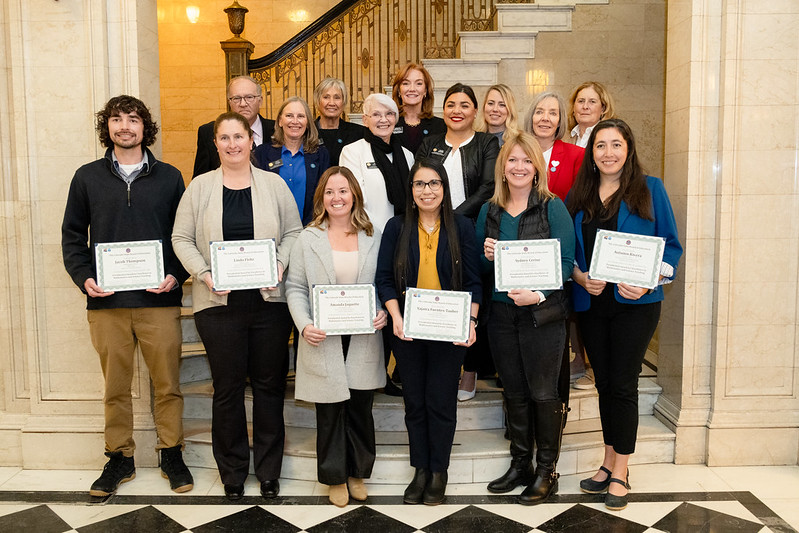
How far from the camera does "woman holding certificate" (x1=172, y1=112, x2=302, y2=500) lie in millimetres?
3371

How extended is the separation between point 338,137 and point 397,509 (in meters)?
2.08

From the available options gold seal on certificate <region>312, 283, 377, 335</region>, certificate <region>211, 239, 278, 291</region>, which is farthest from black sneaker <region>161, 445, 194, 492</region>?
gold seal on certificate <region>312, 283, 377, 335</region>

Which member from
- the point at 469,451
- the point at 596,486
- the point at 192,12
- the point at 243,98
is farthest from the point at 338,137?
the point at 192,12

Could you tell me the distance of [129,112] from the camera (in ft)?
11.4

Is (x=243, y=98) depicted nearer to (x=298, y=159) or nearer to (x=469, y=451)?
(x=298, y=159)

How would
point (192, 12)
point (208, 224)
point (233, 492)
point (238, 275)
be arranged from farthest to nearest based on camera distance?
point (192, 12), point (233, 492), point (208, 224), point (238, 275)

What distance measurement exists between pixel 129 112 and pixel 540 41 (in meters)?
3.55

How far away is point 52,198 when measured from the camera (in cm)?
395

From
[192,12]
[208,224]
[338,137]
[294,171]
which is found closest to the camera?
[208,224]

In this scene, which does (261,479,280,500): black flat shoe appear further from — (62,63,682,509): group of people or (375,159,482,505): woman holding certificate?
(375,159,482,505): woman holding certificate

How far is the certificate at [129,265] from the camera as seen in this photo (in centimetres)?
340

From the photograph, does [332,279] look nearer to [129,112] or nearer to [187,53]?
[129,112]

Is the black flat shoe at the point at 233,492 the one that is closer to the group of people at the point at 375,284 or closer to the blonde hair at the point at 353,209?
the group of people at the point at 375,284

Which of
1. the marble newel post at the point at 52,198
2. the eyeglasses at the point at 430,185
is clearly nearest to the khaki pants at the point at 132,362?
the marble newel post at the point at 52,198
